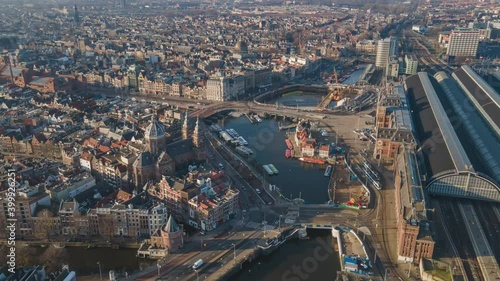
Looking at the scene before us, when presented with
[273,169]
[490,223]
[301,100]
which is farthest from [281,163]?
[301,100]

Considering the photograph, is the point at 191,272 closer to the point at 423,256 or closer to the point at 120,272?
the point at 120,272

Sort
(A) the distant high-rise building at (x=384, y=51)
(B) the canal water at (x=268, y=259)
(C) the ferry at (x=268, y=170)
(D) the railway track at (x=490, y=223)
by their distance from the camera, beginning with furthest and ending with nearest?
(A) the distant high-rise building at (x=384, y=51) < (C) the ferry at (x=268, y=170) < (D) the railway track at (x=490, y=223) < (B) the canal water at (x=268, y=259)

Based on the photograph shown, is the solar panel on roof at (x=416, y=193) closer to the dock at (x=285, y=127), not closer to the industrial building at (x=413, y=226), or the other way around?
the industrial building at (x=413, y=226)

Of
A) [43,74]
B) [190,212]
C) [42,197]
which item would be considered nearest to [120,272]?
[190,212]

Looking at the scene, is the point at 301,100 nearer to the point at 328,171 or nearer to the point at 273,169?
the point at 328,171

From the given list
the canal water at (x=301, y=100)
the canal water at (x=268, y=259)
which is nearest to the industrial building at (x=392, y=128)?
the canal water at (x=268, y=259)

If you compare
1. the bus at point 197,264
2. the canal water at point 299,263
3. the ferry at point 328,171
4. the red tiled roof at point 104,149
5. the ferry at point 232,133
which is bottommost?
the canal water at point 299,263
